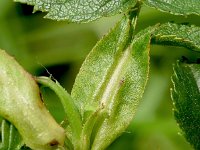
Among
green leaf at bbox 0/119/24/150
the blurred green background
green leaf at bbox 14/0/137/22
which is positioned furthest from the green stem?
the blurred green background

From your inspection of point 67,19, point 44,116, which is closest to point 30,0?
point 67,19

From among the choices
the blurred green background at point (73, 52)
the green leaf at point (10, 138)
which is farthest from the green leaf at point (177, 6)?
the blurred green background at point (73, 52)

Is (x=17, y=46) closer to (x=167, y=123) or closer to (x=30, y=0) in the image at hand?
(x=167, y=123)

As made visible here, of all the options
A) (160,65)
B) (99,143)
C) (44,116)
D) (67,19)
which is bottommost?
(160,65)

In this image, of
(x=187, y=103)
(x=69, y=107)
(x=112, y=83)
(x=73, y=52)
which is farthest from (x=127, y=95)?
Result: (x=73, y=52)

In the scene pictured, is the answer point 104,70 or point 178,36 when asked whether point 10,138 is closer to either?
point 104,70

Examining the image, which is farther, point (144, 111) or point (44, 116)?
point (144, 111)
